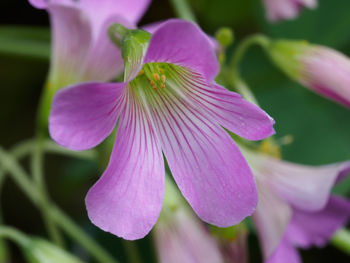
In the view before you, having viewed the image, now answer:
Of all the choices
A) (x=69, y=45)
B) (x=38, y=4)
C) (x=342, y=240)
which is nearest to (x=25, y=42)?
(x=69, y=45)

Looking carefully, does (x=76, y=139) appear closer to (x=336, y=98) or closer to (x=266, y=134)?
(x=266, y=134)

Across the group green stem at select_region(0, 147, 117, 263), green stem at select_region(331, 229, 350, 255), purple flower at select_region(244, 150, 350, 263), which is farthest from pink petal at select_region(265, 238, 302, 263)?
green stem at select_region(0, 147, 117, 263)

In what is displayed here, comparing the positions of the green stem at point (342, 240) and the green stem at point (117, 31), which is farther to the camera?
the green stem at point (342, 240)

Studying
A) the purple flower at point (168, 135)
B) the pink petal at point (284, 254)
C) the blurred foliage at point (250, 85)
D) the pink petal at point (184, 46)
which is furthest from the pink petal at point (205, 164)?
the blurred foliage at point (250, 85)

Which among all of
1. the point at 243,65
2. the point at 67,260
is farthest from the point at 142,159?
the point at 243,65

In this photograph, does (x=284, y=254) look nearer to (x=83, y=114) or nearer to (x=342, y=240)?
(x=342, y=240)

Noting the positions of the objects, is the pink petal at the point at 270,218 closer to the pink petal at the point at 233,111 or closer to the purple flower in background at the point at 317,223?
the purple flower in background at the point at 317,223

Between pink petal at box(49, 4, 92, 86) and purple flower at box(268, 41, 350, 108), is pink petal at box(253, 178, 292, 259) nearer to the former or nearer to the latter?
purple flower at box(268, 41, 350, 108)
